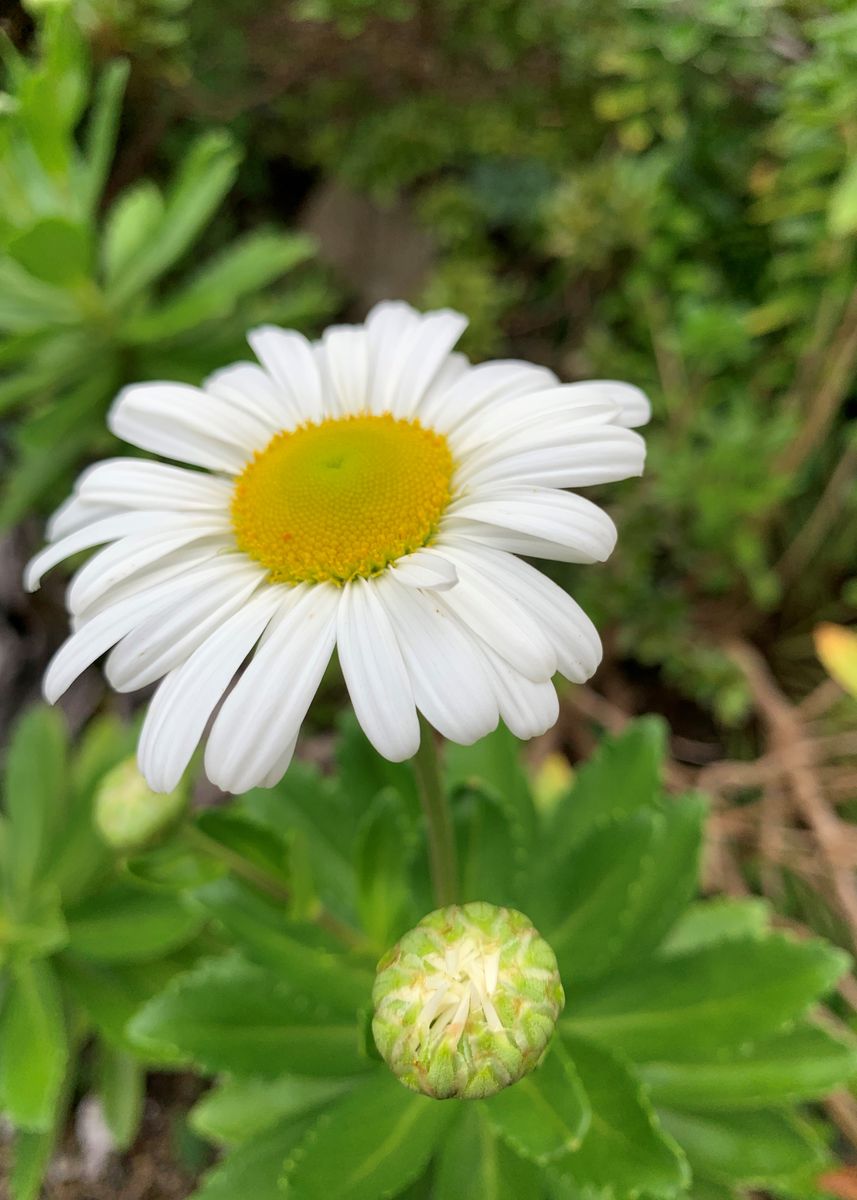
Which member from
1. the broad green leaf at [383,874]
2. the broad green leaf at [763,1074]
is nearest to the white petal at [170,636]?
the broad green leaf at [383,874]

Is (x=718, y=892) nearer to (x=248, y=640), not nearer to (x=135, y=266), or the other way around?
(x=248, y=640)

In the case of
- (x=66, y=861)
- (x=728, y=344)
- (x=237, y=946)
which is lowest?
(x=66, y=861)

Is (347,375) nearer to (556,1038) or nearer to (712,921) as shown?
(556,1038)

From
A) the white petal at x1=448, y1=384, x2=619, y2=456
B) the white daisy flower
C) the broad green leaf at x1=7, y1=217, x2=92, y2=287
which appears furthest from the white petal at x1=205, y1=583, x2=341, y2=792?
the broad green leaf at x1=7, y1=217, x2=92, y2=287

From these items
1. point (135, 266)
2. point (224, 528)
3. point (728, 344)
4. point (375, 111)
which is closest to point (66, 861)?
point (224, 528)

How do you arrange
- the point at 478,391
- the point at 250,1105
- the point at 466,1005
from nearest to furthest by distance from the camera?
1. the point at 466,1005
2. the point at 478,391
3. the point at 250,1105

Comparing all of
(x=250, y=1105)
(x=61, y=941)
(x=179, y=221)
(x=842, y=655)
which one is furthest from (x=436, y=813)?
(x=179, y=221)
